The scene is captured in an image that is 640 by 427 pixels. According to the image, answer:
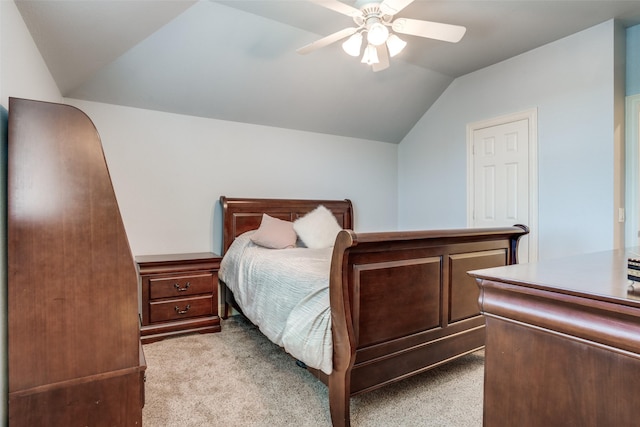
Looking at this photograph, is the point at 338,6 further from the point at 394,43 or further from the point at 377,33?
the point at 394,43

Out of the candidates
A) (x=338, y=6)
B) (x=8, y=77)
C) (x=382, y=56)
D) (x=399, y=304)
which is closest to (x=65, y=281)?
(x=8, y=77)

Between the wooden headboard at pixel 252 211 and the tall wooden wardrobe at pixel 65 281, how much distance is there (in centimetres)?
213

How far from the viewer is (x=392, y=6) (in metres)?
1.94

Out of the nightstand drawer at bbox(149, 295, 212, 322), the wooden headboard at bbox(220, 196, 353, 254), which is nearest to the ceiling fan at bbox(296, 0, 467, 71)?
the wooden headboard at bbox(220, 196, 353, 254)

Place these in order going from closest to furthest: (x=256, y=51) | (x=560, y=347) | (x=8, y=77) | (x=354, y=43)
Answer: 1. (x=560, y=347)
2. (x=8, y=77)
3. (x=354, y=43)
4. (x=256, y=51)

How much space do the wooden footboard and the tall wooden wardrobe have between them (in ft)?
2.98

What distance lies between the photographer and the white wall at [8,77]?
3.98 feet

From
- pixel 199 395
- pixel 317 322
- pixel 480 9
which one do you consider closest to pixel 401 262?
pixel 317 322

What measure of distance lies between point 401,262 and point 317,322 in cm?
57

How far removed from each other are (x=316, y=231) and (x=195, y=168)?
144 cm

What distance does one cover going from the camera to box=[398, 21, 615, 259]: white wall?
283 cm

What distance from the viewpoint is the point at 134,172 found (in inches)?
127

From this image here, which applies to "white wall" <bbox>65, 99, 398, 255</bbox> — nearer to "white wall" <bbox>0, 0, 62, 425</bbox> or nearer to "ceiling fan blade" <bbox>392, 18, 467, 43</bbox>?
"white wall" <bbox>0, 0, 62, 425</bbox>

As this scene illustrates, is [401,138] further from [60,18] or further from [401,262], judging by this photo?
[60,18]
